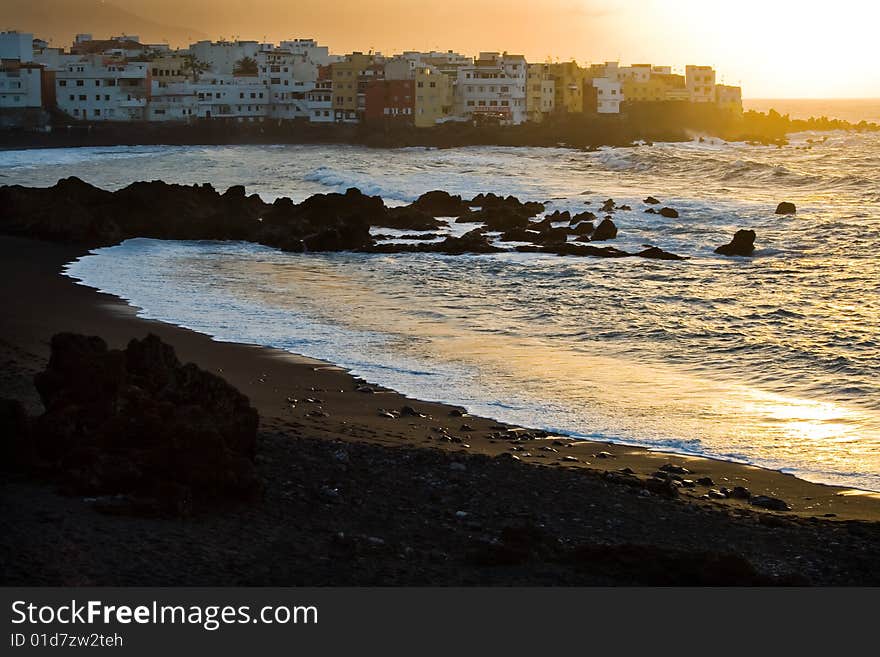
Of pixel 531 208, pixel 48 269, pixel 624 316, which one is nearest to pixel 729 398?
pixel 624 316

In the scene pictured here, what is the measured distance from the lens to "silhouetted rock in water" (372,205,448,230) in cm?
3022

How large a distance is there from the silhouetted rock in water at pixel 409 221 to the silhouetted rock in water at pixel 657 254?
25.0 ft

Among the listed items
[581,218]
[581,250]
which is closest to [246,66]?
[581,218]

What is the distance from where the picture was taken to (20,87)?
8744 centimetres

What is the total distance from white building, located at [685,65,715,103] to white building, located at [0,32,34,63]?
6496 centimetres

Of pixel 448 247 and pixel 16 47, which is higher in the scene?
pixel 16 47

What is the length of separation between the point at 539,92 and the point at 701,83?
90.8 ft

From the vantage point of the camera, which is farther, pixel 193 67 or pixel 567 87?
pixel 193 67

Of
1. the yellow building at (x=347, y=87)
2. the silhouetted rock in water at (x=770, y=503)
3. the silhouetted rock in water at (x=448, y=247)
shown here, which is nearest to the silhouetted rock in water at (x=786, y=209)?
the silhouetted rock in water at (x=448, y=247)

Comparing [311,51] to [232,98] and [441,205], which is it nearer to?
[232,98]

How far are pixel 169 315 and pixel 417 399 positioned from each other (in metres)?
5.73

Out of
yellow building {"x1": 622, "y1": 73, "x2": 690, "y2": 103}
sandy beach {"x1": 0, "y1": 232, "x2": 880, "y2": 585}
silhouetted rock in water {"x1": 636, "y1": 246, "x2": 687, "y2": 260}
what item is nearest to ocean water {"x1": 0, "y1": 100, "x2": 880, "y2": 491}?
silhouetted rock in water {"x1": 636, "y1": 246, "x2": 687, "y2": 260}

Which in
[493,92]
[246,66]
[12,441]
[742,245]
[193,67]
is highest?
[246,66]

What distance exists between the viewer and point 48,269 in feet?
63.9
